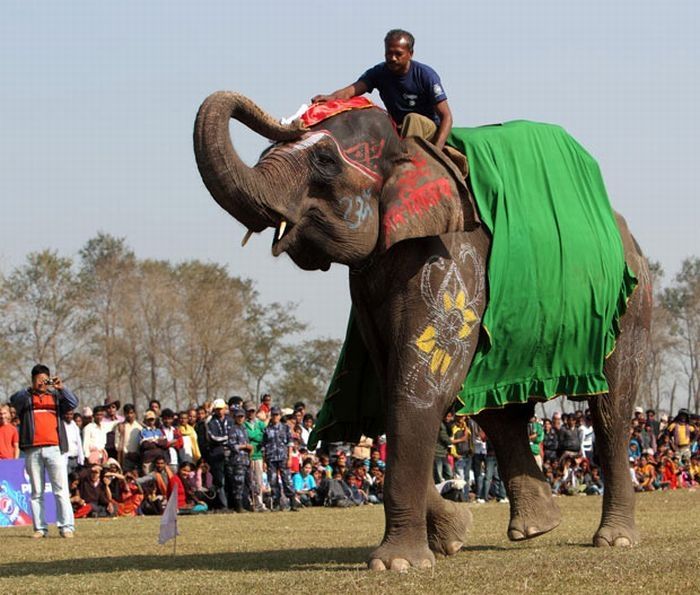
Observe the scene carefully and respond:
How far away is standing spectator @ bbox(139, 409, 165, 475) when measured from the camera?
23.7 m

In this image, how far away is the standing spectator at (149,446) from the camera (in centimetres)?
2373

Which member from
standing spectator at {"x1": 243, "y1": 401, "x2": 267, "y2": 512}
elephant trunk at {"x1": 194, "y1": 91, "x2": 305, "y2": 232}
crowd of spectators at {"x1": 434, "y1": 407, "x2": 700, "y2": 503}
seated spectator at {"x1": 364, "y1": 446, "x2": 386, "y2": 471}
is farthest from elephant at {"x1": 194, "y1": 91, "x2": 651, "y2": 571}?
seated spectator at {"x1": 364, "y1": 446, "x2": 386, "y2": 471}

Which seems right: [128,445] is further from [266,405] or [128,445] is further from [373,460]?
[373,460]

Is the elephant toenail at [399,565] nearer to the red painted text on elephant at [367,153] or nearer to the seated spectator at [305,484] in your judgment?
the red painted text on elephant at [367,153]

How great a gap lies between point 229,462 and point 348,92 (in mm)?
14764

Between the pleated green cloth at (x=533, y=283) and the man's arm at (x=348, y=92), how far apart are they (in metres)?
0.80

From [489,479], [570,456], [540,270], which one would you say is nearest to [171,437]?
[489,479]

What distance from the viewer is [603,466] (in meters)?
12.0

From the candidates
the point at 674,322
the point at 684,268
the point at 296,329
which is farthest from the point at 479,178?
the point at 684,268

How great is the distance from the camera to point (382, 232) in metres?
9.59

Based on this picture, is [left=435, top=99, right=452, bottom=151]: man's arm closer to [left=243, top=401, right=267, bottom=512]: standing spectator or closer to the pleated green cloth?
the pleated green cloth

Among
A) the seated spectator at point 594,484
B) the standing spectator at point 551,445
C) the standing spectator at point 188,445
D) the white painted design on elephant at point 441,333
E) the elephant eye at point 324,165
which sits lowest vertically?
the seated spectator at point 594,484

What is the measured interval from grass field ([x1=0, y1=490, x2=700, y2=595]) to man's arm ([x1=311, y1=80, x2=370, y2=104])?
10.8 ft

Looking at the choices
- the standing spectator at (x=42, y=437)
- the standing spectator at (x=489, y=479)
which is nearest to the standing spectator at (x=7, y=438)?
the standing spectator at (x=42, y=437)
